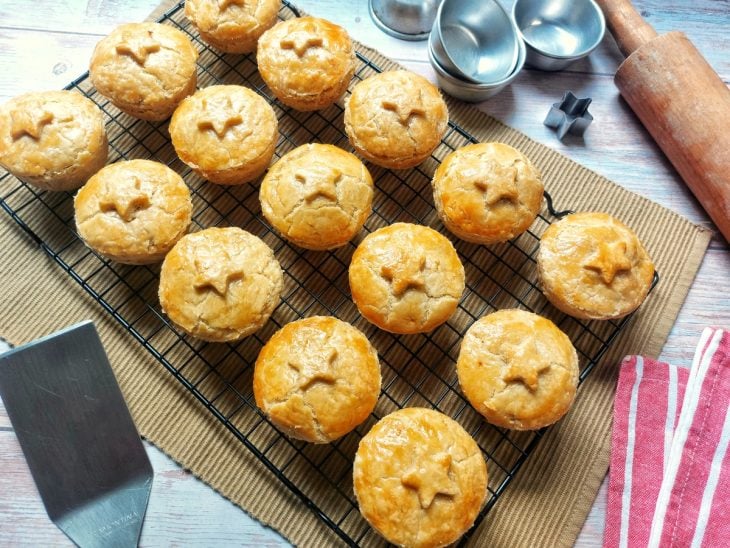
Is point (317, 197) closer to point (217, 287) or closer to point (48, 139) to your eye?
point (217, 287)

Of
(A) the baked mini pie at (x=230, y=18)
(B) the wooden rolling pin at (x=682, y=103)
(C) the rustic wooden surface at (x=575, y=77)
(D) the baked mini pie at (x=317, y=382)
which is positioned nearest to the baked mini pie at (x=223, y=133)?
(A) the baked mini pie at (x=230, y=18)

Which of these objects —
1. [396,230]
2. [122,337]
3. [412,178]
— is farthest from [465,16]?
[122,337]

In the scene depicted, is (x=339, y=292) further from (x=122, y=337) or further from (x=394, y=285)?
(x=122, y=337)

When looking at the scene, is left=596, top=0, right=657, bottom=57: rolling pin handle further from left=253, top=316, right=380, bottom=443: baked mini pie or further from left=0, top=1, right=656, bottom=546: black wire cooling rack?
left=253, top=316, right=380, bottom=443: baked mini pie

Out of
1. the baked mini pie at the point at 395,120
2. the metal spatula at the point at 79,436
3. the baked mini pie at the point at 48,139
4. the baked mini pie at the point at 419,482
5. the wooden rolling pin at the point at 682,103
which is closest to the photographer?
the baked mini pie at the point at 419,482

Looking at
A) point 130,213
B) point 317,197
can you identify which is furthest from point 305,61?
point 130,213

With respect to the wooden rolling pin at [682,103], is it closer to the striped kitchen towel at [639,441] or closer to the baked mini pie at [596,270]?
the baked mini pie at [596,270]
